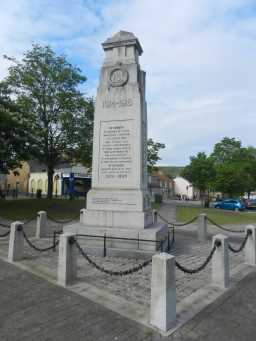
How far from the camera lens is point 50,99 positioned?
25312 millimetres

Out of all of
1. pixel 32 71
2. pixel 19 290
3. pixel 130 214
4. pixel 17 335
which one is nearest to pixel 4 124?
pixel 32 71

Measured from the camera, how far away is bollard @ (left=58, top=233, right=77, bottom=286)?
228 inches

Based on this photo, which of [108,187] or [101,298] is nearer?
[101,298]

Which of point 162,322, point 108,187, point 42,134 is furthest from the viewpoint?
point 42,134

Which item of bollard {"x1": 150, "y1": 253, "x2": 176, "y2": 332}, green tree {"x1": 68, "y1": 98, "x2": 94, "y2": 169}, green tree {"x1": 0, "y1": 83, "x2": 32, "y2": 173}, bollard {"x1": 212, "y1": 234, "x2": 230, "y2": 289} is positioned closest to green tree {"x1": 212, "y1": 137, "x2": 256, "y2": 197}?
green tree {"x1": 68, "y1": 98, "x2": 94, "y2": 169}

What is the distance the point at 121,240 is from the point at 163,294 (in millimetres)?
3949

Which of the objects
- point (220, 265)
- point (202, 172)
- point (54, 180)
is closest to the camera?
point (220, 265)

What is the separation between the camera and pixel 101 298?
512cm

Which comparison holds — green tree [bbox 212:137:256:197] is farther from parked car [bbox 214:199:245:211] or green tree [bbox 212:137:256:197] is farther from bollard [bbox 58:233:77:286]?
bollard [bbox 58:233:77:286]

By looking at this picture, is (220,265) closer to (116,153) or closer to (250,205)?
(116,153)

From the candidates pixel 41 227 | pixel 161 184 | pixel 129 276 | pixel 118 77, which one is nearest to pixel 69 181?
pixel 41 227

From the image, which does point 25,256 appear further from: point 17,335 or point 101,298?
point 17,335

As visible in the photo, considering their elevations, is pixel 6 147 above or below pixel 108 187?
above

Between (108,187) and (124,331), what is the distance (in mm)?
5567
